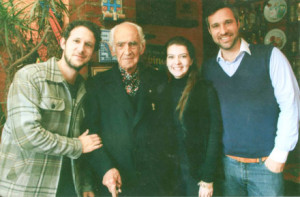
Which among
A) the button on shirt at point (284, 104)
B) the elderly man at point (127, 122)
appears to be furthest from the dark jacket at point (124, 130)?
the button on shirt at point (284, 104)

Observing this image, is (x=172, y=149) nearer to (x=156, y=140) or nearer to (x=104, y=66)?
(x=156, y=140)

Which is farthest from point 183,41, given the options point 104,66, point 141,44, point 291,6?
point 291,6

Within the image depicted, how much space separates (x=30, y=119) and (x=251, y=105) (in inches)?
A: 44.2

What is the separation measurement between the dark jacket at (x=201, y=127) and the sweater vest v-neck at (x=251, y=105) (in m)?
0.06

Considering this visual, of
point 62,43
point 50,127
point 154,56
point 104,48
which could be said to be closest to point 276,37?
point 154,56

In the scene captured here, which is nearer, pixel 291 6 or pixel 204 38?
pixel 204 38

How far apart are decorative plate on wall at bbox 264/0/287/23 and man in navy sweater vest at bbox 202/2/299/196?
69 centimetres

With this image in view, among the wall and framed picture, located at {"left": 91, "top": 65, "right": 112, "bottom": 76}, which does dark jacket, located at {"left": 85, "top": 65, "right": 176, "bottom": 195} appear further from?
the wall

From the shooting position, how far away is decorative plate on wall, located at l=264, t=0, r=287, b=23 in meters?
1.66

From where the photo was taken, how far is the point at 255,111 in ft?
3.83

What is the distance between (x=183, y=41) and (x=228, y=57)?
275 millimetres

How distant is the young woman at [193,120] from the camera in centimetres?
119

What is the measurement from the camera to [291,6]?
1556mm

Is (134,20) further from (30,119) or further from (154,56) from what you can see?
(30,119)
